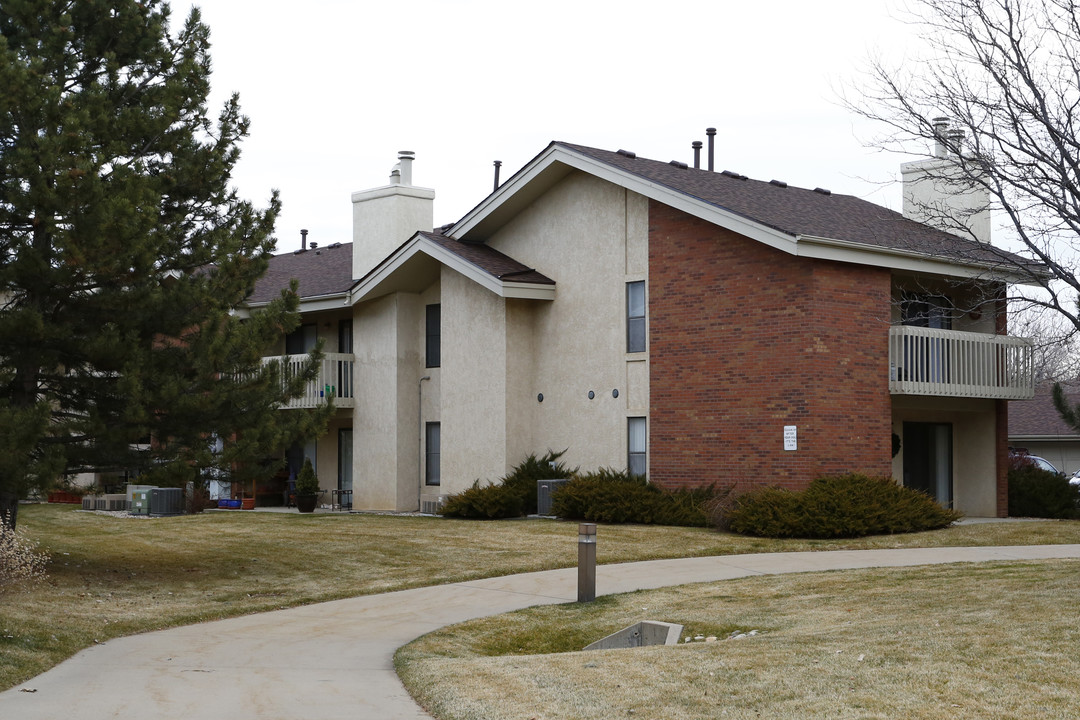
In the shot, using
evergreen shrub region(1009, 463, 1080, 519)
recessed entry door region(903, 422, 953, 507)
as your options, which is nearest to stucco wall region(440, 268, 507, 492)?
recessed entry door region(903, 422, 953, 507)

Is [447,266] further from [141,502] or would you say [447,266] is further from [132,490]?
[132,490]

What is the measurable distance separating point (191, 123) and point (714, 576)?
31.0 feet

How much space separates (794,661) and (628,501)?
576 inches

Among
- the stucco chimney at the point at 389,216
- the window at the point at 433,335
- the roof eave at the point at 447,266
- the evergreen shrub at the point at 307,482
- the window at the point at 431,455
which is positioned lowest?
the evergreen shrub at the point at 307,482

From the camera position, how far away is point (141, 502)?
30.8m

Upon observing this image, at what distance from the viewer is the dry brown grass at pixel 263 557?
45.2 feet

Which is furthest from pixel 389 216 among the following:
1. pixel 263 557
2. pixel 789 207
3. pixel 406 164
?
pixel 263 557

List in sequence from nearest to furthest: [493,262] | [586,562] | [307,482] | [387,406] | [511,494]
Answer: [586,562]
[511,494]
[493,262]
[387,406]
[307,482]

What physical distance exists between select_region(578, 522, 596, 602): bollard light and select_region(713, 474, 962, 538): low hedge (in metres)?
7.57

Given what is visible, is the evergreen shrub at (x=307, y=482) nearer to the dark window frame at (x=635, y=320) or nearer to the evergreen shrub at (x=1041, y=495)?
the dark window frame at (x=635, y=320)

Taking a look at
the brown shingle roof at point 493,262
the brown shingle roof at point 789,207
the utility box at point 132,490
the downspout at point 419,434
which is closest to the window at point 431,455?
the downspout at point 419,434

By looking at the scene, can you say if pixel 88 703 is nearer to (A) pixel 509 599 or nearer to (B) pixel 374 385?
(A) pixel 509 599

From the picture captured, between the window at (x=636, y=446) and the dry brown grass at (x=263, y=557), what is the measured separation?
89.9 inches

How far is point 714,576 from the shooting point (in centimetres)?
1722
